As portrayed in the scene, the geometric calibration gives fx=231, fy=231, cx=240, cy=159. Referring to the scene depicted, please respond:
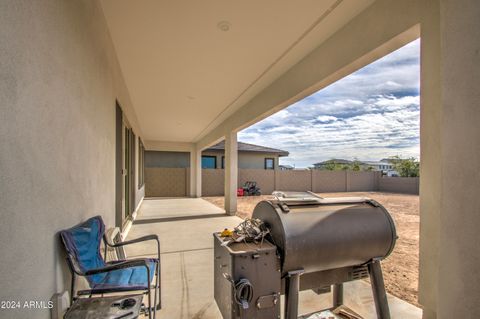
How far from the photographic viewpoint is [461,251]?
4.08 feet

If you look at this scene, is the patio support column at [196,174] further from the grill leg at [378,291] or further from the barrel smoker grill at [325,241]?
the grill leg at [378,291]

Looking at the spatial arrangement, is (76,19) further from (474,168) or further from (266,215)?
(474,168)

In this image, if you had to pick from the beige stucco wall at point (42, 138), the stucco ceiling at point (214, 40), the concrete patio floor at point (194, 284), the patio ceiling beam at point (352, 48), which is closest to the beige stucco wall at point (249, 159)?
the concrete patio floor at point (194, 284)

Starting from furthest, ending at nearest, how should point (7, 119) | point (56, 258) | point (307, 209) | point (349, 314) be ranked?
1. point (349, 314)
2. point (307, 209)
3. point (56, 258)
4. point (7, 119)

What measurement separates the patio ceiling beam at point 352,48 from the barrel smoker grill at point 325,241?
63.5 inches

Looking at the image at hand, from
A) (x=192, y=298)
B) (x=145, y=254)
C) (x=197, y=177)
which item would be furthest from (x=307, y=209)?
(x=197, y=177)

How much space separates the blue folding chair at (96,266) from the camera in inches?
59.9

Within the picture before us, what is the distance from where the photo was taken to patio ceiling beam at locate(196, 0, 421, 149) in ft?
7.08

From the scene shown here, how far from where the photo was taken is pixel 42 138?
1.26m

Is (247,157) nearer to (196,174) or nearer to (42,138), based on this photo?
(196,174)

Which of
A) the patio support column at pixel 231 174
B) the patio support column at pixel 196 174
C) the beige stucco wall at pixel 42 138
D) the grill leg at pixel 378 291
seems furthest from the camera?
the patio support column at pixel 196 174

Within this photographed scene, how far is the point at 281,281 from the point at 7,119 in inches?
73.8

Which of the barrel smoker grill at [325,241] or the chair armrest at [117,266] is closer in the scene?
the chair armrest at [117,266]

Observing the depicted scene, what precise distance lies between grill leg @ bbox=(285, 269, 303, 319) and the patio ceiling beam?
2.34 meters
